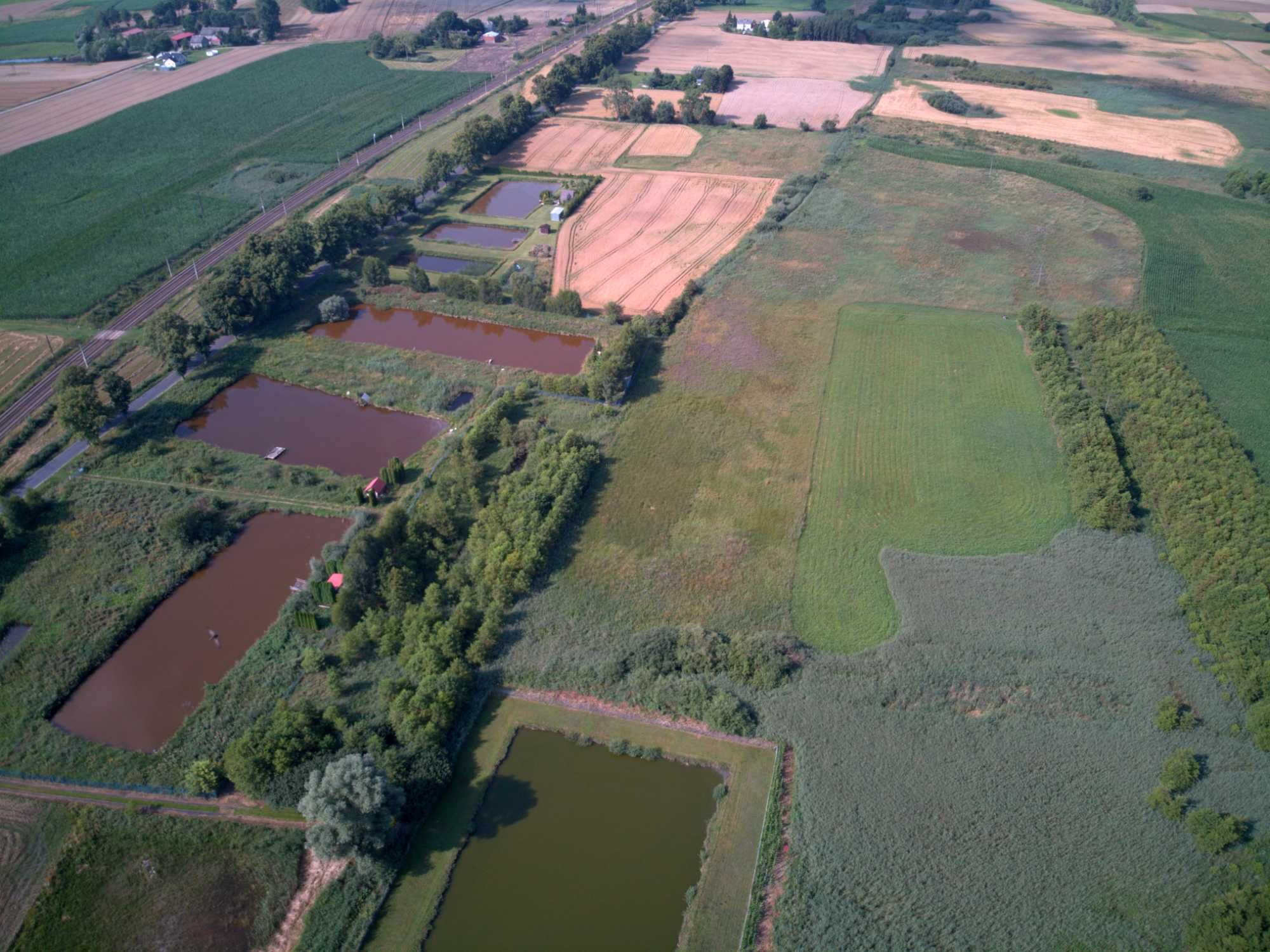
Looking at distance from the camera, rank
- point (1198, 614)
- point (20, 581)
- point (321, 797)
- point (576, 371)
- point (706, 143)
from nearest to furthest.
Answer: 1. point (321, 797)
2. point (1198, 614)
3. point (20, 581)
4. point (576, 371)
5. point (706, 143)

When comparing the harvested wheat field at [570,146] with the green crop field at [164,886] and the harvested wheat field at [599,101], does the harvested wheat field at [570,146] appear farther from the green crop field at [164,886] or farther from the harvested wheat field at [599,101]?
the green crop field at [164,886]

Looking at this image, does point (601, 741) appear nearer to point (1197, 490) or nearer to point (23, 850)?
point (23, 850)

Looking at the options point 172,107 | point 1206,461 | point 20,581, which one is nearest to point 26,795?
point 20,581

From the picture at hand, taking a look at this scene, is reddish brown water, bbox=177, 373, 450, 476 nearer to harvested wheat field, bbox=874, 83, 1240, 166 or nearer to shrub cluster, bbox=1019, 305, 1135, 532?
shrub cluster, bbox=1019, 305, 1135, 532

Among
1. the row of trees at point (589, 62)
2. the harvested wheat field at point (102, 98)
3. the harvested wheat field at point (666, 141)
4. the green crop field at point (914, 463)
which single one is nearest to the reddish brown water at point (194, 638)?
the green crop field at point (914, 463)

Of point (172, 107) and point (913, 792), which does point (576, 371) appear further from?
point (172, 107)

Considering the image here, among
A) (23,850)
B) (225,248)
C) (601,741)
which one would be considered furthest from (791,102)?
→ (23,850)

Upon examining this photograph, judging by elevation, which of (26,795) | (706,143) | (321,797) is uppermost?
(706,143)
